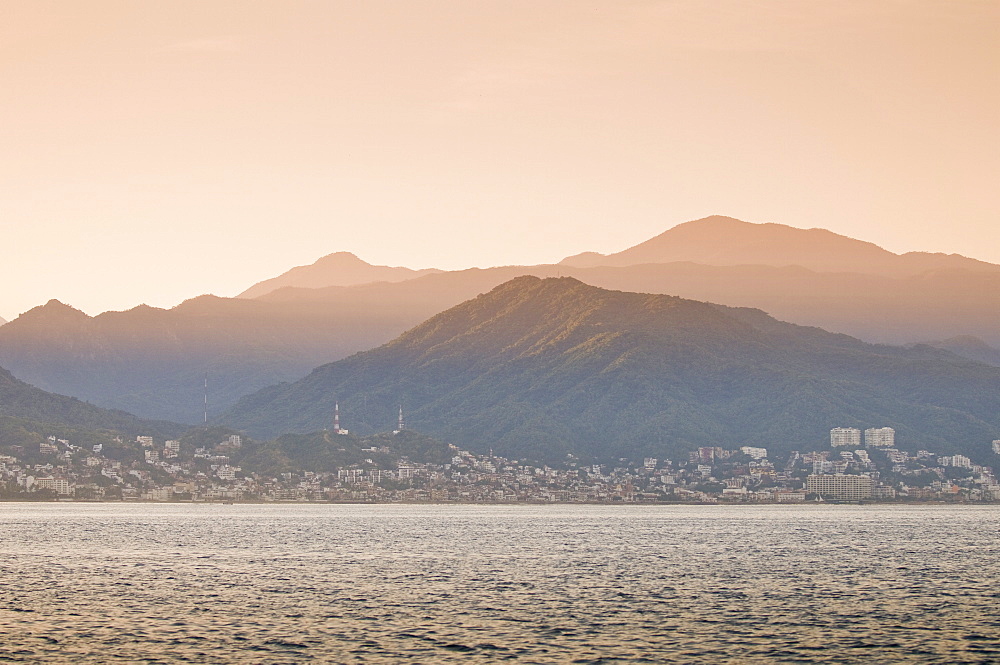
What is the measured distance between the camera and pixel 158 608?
373 feet

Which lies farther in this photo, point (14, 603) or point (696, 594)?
point (696, 594)

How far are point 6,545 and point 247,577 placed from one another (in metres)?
64.3

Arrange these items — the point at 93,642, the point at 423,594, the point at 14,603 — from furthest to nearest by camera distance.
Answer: the point at 423,594, the point at 14,603, the point at 93,642

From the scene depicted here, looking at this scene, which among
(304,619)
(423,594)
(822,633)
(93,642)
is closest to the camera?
(93,642)

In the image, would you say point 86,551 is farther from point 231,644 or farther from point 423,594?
point 231,644

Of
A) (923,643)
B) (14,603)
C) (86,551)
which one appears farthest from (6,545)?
(923,643)

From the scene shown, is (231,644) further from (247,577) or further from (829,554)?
(829,554)

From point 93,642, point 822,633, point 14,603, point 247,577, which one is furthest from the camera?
point 247,577

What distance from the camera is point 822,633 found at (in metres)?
101

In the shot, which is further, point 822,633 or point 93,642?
point 822,633

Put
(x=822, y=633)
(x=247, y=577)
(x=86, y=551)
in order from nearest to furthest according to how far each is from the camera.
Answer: (x=822, y=633) < (x=247, y=577) < (x=86, y=551)

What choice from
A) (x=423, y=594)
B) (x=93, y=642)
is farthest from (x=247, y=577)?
(x=93, y=642)

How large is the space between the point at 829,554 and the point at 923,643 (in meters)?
95.3

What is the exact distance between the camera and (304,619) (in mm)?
107562
